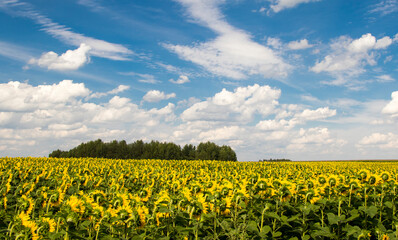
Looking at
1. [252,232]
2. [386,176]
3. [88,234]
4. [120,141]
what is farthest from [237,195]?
[120,141]

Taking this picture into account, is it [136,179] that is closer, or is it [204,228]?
[204,228]

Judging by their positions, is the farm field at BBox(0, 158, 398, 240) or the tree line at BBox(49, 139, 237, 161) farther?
the tree line at BBox(49, 139, 237, 161)

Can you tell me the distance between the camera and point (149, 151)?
262ft

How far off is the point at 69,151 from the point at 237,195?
87.9 m

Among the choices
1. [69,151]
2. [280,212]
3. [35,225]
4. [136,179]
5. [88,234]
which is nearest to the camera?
[35,225]

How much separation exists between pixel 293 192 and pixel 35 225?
4.43 metres

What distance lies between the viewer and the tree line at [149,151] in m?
78.1

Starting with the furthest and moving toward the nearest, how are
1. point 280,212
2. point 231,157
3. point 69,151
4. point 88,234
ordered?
1. point 69,151
2. point 231,157
3. point 280,212
4. point 88,234

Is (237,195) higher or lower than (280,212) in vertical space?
higher

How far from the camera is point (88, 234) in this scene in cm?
394

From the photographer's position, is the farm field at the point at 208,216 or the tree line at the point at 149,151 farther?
the tree line at the point at 149,151

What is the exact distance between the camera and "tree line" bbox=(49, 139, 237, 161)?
78.1 metres

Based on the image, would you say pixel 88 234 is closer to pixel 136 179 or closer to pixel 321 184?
pixel 321 184

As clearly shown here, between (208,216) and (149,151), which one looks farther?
(149,151)
